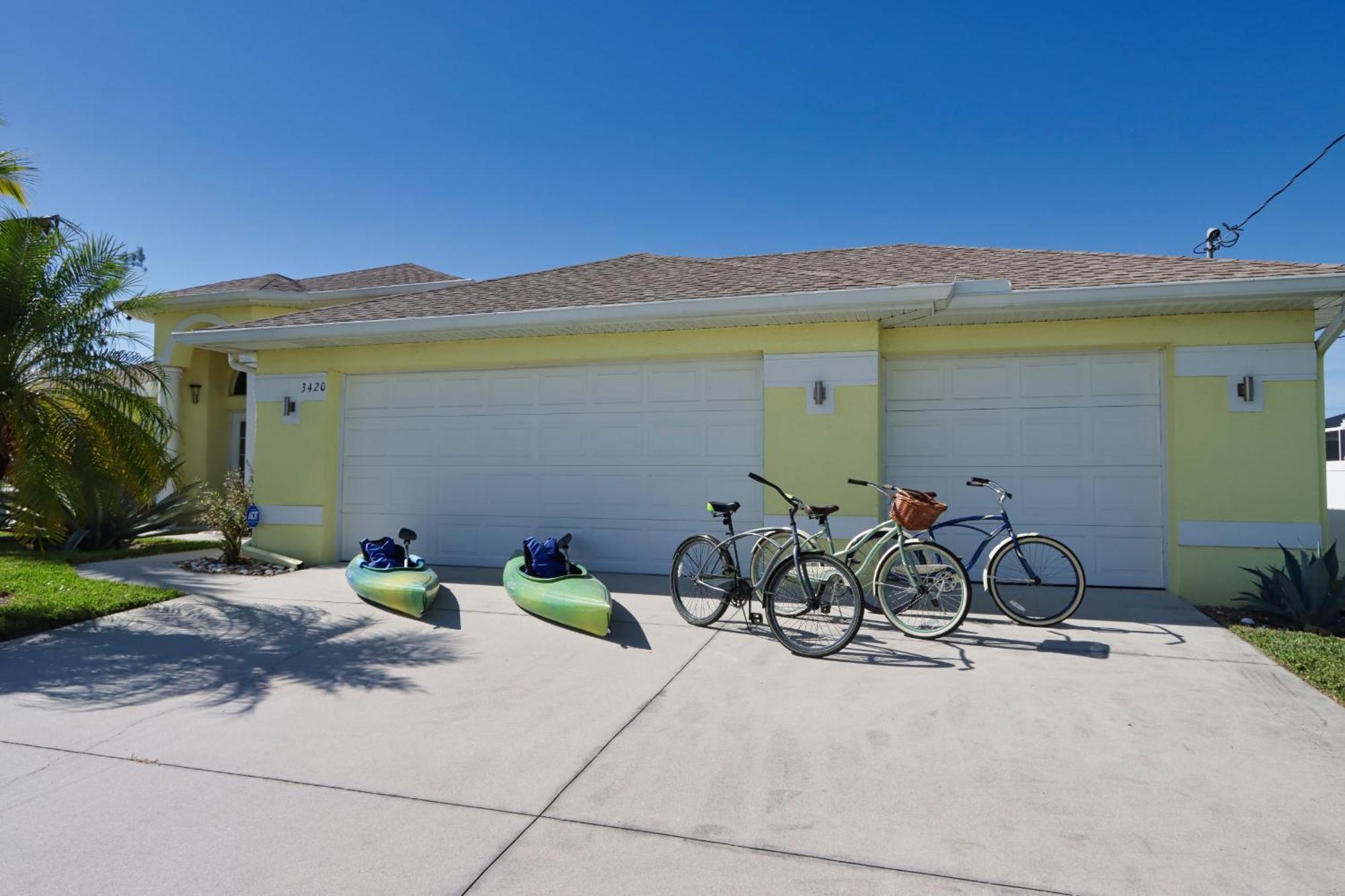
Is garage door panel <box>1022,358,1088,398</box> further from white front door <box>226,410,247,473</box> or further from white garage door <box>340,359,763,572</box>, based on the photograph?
white front door <box>226,410,247,473</box>

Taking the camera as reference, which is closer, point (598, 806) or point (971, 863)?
point (971, 863)

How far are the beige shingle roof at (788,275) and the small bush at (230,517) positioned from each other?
2086 millimetres

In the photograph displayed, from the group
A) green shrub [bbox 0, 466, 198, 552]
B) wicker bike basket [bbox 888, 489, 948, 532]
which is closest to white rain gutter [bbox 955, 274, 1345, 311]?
wicker bike basket [bbox 888, 489, 948, 532]

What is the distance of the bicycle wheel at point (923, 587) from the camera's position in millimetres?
5383

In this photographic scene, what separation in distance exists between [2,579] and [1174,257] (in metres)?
12.3

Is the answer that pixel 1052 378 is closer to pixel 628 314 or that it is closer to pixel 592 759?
pixel 628 314

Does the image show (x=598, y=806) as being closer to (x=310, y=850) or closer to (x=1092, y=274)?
(x=310, y=850)

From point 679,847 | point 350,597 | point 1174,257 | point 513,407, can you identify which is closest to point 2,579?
point 350,597

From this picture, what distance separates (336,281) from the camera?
15758 millimetres

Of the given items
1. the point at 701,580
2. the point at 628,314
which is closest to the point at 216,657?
the point at 701,580

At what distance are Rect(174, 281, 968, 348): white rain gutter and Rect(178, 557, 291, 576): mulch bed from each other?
2627mm

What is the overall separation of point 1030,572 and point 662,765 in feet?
12.4

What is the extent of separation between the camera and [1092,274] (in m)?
7.11

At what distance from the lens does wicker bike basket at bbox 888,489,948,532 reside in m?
5.36
